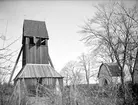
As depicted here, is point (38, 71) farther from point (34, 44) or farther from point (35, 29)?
point (35, 29)

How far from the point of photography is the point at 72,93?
5.50 metres

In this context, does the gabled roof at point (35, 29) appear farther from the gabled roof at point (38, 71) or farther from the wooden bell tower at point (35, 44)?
the gabled roof at point (38, 71)

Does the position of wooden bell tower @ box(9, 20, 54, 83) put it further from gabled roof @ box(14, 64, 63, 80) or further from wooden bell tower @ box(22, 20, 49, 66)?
gabled roof @ box(14, 64, 63, 80)

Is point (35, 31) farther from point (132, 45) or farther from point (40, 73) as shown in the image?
point (132, 45)

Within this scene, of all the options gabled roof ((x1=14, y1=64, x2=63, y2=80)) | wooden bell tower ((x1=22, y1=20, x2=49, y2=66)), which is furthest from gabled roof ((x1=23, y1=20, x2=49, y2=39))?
gabled roof ((x1=14, y1=64, x2=63, y2=80))

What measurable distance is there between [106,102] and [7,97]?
12.1 ft

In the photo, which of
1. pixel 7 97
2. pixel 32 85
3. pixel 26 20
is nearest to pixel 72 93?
pixel 7 97

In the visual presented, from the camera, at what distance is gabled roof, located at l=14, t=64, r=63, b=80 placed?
17292 millimetres

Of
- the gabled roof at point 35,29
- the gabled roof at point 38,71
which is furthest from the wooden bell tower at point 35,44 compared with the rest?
the gabled roof at point 38,71

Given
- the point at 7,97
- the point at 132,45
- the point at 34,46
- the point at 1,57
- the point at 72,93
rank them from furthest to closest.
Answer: the point at 34,46
the point at 132,45
the point at 72,93
the point at 7,97
the point at 1,57

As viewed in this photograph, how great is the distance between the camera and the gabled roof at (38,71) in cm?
1729

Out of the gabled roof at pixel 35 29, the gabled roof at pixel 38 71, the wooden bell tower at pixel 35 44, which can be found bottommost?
the gabled roof at pixel 38 71

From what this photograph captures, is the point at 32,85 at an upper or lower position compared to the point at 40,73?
lower

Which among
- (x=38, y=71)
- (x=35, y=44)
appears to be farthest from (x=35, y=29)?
(x=38, y=71)
